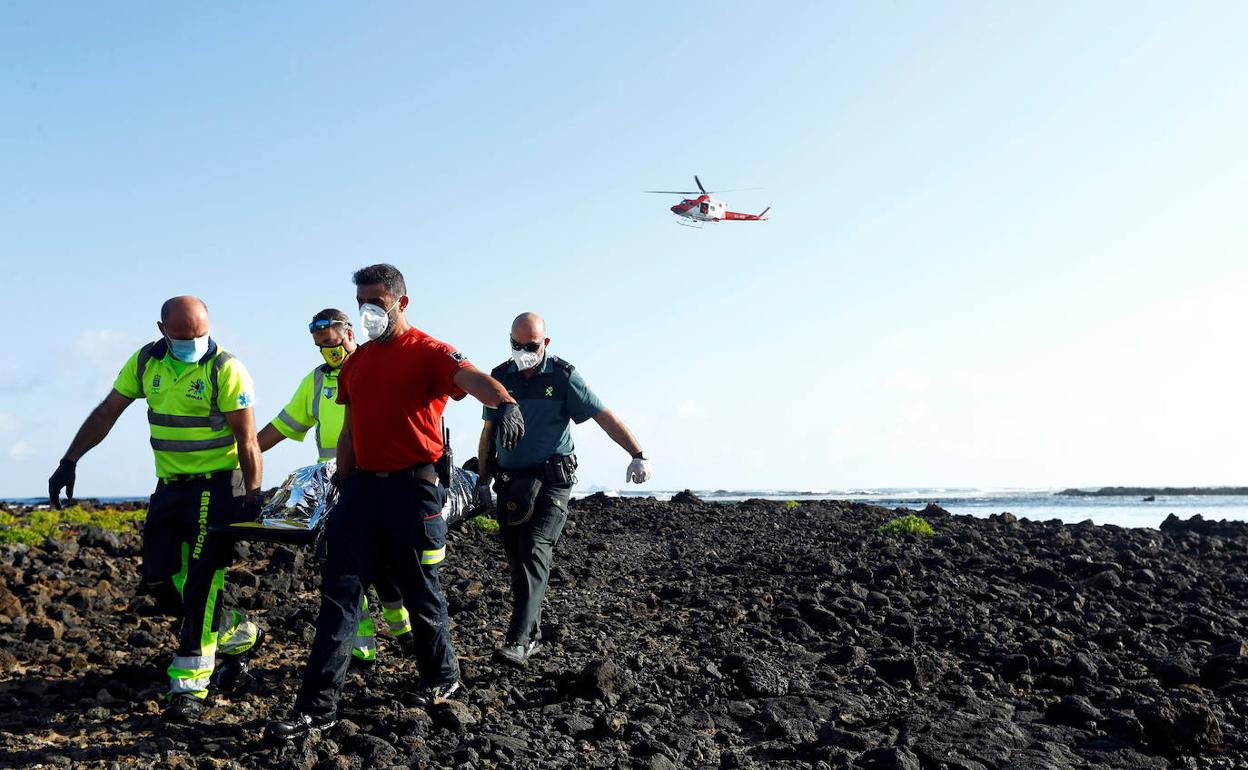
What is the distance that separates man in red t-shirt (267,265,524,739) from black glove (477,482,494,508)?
1177 millimetres

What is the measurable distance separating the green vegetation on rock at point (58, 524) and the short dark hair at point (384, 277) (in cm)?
906

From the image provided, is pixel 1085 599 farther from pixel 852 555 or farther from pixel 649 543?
pixel 649 543

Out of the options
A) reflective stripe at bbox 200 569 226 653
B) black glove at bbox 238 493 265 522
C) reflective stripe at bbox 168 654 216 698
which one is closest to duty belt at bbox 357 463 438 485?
black glove at bbox 238 493 265 522

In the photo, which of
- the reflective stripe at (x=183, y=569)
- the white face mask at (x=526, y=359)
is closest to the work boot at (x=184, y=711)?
the reflective stripe at (x=183, y=569)

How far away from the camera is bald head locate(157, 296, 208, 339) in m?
5.29

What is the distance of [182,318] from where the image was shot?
17.3 ft

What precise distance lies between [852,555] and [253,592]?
22.5 feet

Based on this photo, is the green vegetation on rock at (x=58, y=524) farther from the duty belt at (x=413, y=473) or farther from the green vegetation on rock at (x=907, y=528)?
the green vegetation on rock at (x=907, y=528)

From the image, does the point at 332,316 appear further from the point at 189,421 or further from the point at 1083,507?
the point at 1083,507

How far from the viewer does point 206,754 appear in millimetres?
4480

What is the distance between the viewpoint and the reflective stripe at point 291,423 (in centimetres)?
629

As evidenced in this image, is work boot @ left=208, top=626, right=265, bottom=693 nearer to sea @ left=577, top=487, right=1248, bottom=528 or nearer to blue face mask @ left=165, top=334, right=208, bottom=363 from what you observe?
blue face mask @ left=165, top=334, right=208, bottom=363

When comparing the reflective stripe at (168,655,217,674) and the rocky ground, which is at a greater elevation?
the reflective stripe at (168,655,217,674)


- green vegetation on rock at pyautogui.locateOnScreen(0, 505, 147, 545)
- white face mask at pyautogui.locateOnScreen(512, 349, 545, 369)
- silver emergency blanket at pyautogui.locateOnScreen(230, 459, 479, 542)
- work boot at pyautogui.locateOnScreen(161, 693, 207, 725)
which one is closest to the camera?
work boot at pyautogui.locateOnScreen(161, 693, 207, 725)
